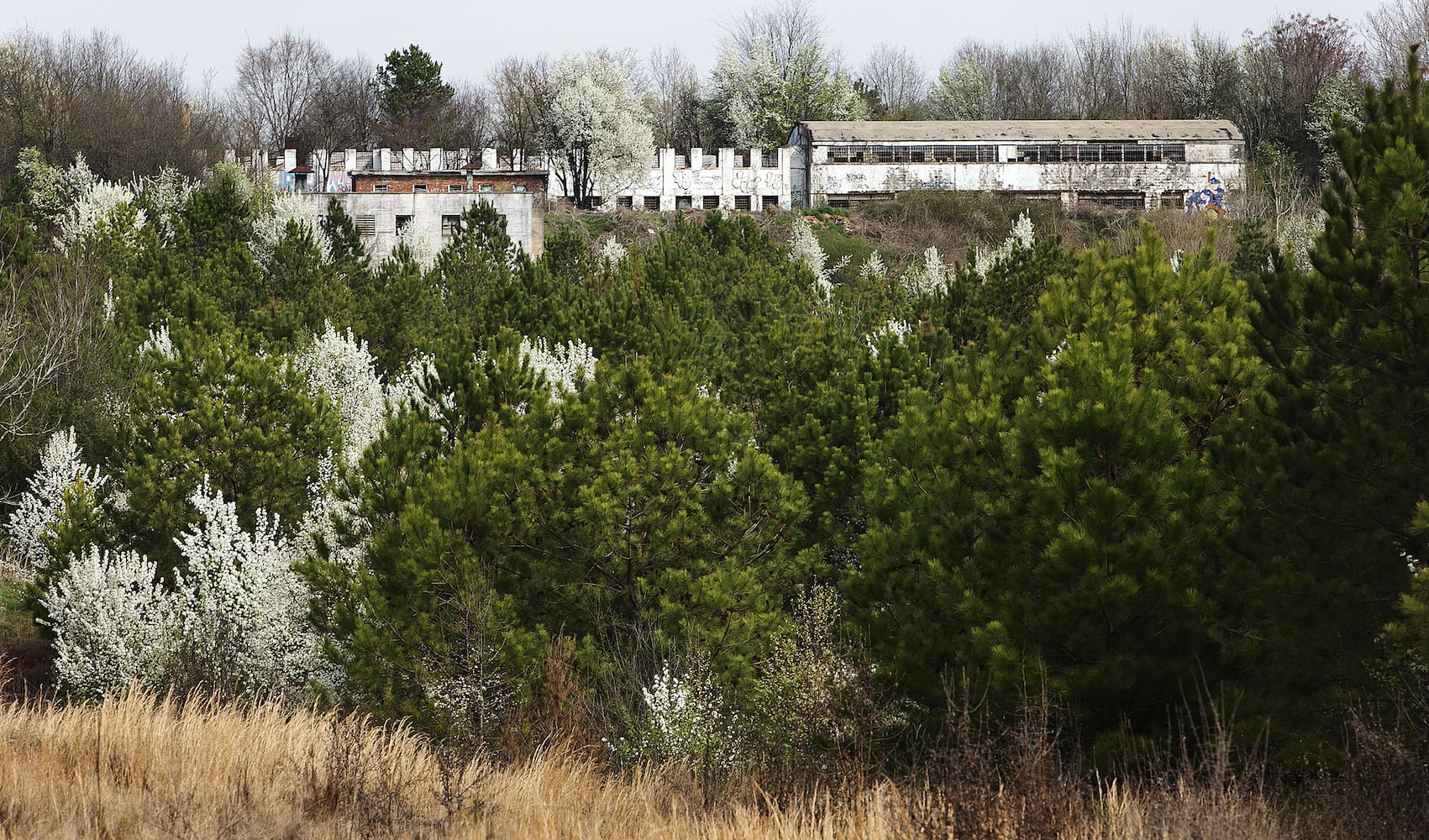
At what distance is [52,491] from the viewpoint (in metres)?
20.9

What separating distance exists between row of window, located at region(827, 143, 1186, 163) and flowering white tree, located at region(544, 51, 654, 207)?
10.2m

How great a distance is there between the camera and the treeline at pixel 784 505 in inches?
434

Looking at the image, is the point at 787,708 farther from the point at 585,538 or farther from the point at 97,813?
the point at 97,813

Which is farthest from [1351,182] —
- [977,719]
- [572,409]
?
[572,409]

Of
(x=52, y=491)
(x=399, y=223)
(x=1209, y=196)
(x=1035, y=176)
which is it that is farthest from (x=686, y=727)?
(x=1209, y=196)

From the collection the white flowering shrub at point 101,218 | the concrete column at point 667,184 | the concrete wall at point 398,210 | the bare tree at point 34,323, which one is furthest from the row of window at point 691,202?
the bare tree at point 34,323

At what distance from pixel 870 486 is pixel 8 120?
46.4 m

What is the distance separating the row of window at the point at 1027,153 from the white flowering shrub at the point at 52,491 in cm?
4576

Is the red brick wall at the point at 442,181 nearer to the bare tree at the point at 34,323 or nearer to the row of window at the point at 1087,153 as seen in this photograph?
the bare tree at the point at 34,323

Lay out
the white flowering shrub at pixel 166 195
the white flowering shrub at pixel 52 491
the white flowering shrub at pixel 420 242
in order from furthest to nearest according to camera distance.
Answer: the white flowering shrub at pixel 420 242 → the white flowering shrub at pixel 166 195 → the white flowering shrub at pixel 52 491

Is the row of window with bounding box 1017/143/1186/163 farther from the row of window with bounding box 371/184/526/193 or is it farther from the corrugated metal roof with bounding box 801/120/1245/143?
the row of window with bounding box 371/184/526/193

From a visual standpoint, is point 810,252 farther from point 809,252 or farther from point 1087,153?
point 1087,153

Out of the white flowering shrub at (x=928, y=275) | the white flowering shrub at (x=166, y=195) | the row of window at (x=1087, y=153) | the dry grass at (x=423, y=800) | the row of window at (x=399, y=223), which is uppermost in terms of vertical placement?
the row of window at (x=1087, y=153)

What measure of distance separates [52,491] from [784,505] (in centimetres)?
1272
